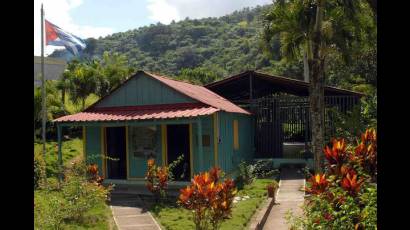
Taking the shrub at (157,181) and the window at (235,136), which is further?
the window at (235,136)

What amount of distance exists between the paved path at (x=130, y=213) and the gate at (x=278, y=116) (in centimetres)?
783

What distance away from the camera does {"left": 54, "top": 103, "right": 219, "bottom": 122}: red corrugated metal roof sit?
1275 centimetres

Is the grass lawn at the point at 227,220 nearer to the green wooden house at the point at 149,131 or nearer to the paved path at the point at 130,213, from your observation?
the paved path at the point at 130,213

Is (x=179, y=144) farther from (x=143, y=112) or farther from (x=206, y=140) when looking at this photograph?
(x=143, y=112)

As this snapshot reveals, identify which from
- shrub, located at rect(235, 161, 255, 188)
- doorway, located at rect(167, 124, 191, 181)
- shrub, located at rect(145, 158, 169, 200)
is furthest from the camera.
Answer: shrub, located at rect(235, 161, 255, 188)

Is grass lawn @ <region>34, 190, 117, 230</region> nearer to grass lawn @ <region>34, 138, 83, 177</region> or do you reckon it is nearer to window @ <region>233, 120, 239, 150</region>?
window @ <region>233, 120, 239, 150</region>

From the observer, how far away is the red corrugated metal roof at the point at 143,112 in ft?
41.8

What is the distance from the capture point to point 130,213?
10375mm

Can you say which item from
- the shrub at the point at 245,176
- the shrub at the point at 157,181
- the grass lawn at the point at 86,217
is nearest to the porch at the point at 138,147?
the shrub at the point at 245,176

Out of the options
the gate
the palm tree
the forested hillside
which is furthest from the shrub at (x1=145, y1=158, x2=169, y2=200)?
the forested hillside

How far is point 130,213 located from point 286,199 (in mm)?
4729

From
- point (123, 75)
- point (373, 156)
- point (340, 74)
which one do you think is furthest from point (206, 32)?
point (373, 156)

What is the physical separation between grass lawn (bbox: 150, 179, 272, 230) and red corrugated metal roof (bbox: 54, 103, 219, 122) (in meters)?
2.68
